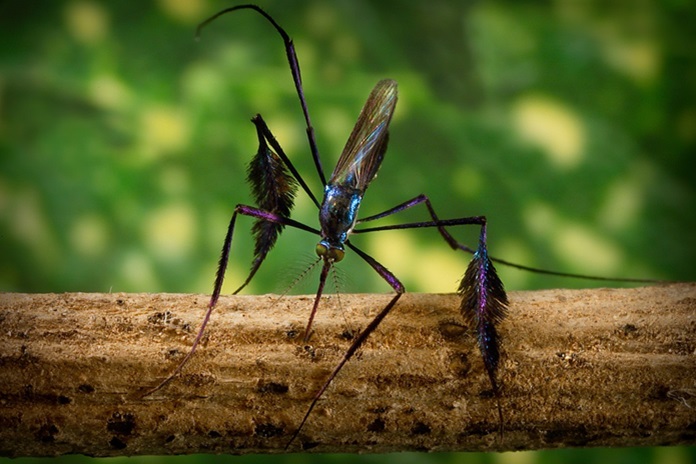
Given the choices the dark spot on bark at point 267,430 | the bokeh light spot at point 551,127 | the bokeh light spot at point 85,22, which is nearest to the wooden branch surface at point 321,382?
the dark spot on bark at point 267,430

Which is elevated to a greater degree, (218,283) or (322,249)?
(322,249)

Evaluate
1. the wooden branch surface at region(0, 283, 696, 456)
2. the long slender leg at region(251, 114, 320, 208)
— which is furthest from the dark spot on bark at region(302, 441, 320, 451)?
the long slender leg at region(251, 114, 320, 208)

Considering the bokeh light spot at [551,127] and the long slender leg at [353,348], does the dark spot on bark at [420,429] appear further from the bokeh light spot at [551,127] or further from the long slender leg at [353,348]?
the bokeh light spot at [551,127]

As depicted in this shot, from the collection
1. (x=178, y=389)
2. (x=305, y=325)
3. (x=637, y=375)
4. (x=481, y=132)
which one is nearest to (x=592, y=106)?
(x=481, y=132)

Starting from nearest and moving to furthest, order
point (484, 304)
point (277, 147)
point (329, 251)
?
point (484, 304) < point (329, 251) < point (277, 147)

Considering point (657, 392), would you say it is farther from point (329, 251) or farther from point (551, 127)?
point (551, 127)

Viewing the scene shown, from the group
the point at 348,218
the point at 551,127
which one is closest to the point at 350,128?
A: the point at 551,127

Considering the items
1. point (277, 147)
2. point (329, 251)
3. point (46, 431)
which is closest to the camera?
point (46, 431)
